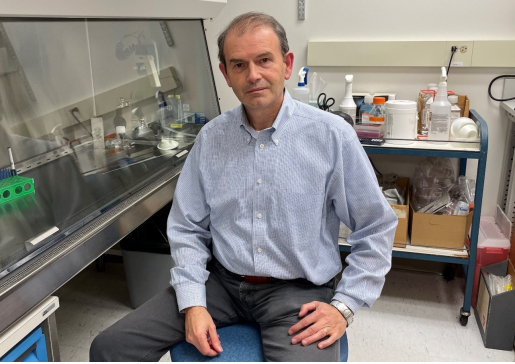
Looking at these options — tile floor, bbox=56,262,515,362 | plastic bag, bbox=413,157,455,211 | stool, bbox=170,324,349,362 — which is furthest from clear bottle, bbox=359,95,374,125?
stool, bbox=170,324,349,362

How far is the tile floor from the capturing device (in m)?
1.84

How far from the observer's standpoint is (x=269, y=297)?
1.19 meters

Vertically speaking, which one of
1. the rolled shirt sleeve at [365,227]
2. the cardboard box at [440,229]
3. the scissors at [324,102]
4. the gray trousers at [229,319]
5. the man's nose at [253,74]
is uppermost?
the man's nose at [253,74]

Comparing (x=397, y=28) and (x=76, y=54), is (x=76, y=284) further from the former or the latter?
(x=397, y=28)

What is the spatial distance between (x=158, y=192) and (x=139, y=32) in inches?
30.9

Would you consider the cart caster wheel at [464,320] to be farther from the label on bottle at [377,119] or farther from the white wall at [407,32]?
the label on bottle at [377,119]

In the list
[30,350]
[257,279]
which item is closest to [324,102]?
[257,279]

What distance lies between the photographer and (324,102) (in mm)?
2252

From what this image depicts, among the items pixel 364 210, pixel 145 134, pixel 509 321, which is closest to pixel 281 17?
pixel 145 134

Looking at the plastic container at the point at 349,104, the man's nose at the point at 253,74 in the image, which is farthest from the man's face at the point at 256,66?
the plastic container at the point at 349,104

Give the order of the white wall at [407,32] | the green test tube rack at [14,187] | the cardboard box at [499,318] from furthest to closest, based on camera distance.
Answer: the white wall at [407,32] < the cardboard box at [499,318] < the green test tube rack at [14,187]

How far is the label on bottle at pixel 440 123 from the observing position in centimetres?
189

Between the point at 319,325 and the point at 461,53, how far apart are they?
1643 mm

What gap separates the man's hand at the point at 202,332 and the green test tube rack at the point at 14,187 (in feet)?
2.24
